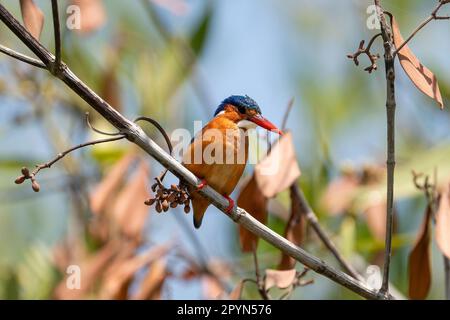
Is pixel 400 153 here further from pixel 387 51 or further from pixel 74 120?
pixel 387 51

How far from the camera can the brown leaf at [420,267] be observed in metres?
3.70

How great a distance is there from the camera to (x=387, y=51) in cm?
282

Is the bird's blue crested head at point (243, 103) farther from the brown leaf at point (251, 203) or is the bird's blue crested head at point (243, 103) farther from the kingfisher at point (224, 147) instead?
the brown leaf at point (251, 203)

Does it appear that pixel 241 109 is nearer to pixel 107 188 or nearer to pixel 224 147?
pixel 224 147

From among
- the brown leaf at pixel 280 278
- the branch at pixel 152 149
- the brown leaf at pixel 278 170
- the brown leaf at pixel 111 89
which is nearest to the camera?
the branch at pixel 152 149

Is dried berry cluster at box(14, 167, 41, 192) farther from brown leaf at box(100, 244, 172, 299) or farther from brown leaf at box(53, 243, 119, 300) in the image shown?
brown leaf at box(53, 243, 119, 300)

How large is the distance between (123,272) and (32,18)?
1.75 meters

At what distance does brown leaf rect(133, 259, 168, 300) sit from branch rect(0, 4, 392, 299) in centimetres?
127

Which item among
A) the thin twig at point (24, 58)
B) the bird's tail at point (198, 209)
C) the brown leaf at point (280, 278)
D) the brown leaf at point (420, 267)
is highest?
the thin twig at point (24, 58)

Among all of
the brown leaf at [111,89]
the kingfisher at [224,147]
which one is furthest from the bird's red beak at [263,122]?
the brown leaf at [111,89]

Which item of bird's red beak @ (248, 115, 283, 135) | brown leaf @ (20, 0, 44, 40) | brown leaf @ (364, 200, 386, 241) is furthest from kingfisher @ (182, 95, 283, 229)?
brown leaf @ (364, 200, 386, 241)

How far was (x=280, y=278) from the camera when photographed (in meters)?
3.42

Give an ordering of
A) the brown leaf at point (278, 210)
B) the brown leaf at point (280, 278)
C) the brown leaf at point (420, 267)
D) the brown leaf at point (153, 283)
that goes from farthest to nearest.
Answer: the brown leaf at point (278, 210) → the brown leaf at point (153, 283) → the brown leaf at point (420, 267) → the brown leaf at point (280, 278)

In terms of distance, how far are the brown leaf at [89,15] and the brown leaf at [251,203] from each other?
1403 millimetres
